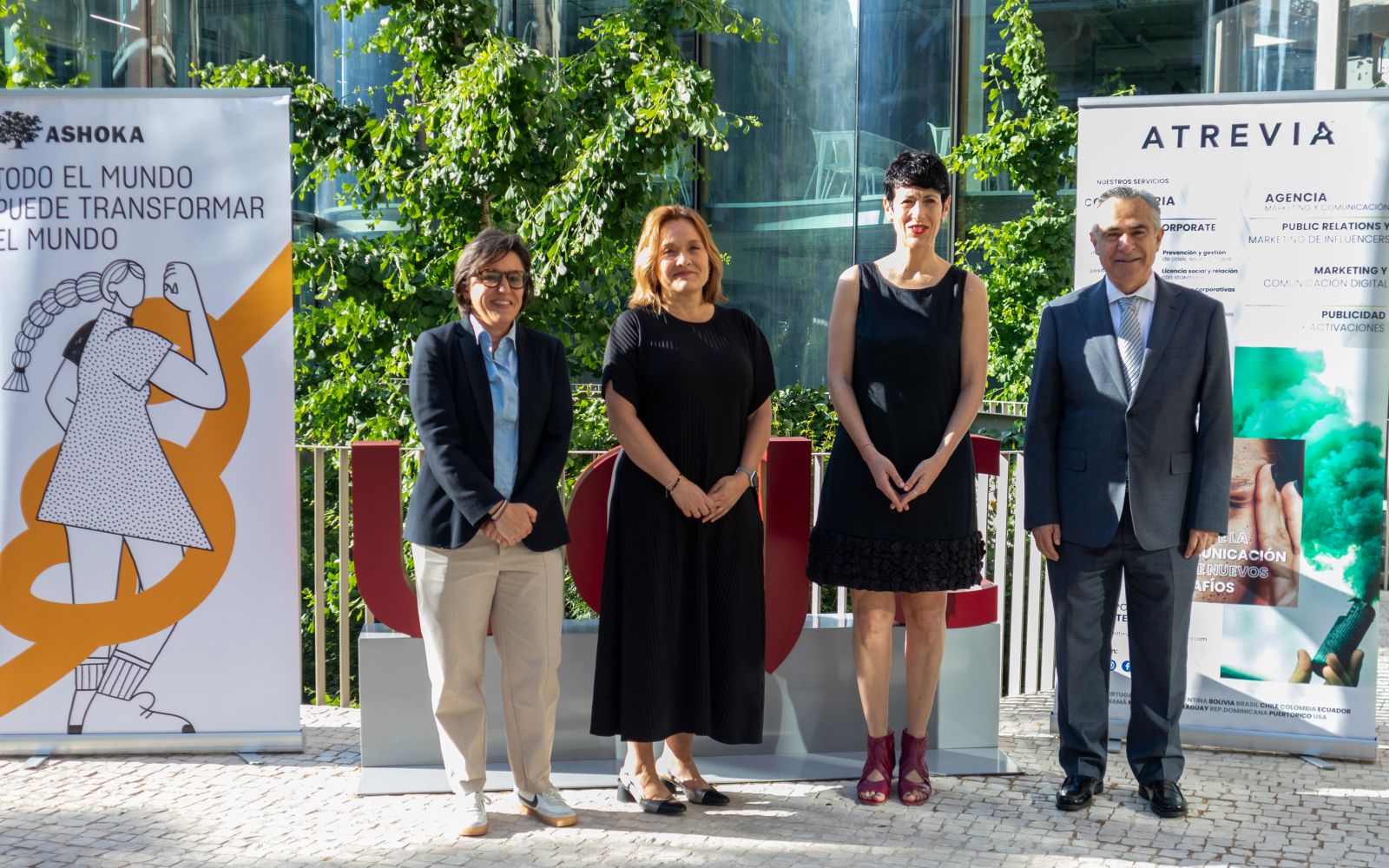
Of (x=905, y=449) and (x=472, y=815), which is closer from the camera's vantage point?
(x=472, y=815)

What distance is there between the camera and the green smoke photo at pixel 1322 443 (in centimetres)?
391

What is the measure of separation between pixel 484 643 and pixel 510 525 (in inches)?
15.9

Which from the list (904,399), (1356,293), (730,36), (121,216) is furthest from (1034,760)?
(730,36)

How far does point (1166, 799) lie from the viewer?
11.1 feet

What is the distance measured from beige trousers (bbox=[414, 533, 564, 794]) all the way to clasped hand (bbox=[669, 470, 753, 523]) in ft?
1.40

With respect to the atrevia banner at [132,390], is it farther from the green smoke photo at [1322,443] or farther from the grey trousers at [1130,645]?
the green smoke photo at [1322,443]

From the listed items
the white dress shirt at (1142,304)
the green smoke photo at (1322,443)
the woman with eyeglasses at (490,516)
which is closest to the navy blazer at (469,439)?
the woman with eyeglasses at (490,516)

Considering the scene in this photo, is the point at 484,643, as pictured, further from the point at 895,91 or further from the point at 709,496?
the point at 895,91

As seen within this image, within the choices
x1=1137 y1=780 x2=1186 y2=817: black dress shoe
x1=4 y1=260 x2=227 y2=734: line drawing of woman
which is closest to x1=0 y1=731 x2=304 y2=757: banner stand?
x1=4 y1=260 x2=227 y2=734: line drawing of woman

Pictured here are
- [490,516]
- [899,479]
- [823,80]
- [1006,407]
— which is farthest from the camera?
[823,80]

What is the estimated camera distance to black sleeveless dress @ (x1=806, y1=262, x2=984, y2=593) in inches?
132

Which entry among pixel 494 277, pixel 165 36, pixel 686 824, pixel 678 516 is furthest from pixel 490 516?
pixel 165 36

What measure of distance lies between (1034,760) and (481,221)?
3.97 meters

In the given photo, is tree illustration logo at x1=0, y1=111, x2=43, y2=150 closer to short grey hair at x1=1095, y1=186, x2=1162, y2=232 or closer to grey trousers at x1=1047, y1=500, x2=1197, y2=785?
short grey hair at x1=1095, y1=186, x2=1162, y2=232
